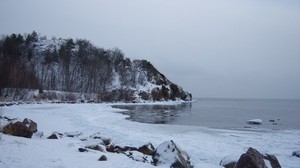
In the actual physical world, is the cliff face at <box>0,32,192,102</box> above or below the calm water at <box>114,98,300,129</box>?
above

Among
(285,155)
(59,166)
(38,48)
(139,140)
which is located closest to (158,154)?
(59,166)

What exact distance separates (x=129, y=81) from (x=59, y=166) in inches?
4307

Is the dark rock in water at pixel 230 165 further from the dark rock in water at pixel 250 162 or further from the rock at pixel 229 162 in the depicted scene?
the dark rock in water at pixel 250 162

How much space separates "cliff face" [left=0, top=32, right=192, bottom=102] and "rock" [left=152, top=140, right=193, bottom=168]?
7350 cm

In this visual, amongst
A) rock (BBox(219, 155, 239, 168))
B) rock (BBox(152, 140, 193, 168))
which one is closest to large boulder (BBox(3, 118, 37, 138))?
rock (BBox(152, 140, 193, 168))

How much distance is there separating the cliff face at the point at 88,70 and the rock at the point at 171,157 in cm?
7350

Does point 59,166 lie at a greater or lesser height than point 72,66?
lesser

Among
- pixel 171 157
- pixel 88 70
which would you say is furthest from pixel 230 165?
pixel 88 70

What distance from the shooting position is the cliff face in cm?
9501

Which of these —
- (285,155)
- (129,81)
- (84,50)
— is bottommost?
(285,155)

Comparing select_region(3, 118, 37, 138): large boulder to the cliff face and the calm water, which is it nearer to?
the calm water

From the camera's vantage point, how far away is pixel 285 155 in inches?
658

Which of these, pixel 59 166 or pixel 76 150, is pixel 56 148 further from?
pixel 59 166

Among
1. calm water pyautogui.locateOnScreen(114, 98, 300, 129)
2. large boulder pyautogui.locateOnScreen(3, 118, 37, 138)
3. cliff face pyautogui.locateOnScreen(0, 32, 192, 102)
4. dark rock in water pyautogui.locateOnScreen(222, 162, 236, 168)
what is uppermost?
cliff face pyautogui.locateOnScreen(0, 32, 192, 102)
